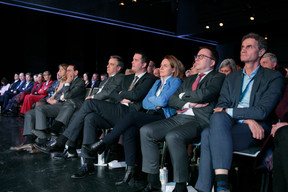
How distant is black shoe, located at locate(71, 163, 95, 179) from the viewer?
2580 mm

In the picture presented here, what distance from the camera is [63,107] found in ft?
12.0

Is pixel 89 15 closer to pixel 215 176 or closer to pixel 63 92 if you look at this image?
pixel 63 92

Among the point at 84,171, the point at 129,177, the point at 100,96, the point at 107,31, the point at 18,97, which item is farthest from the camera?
the point at 107,31

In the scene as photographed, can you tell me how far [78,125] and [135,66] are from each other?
3.08 feet

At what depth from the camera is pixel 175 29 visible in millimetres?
11562

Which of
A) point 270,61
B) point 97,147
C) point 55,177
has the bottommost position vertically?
point 55,177

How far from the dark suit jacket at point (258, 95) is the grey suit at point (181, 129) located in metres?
0.13

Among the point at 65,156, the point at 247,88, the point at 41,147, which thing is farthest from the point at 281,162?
the point at 41,147

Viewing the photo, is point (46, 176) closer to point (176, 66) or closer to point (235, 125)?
point (176, 66)

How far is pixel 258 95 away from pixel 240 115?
220mm

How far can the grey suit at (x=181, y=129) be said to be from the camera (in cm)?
203

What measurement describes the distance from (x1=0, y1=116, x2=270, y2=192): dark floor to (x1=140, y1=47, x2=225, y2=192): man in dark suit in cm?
34

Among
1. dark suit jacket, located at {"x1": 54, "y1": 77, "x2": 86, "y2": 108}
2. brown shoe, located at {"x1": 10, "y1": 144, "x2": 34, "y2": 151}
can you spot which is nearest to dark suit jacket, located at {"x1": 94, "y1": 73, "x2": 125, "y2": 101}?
dark suit jacket, located at {"x1": 54, "y1": 77, "x2": 86, "y2": 108}

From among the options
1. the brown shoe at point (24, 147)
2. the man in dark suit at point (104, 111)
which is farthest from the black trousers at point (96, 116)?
the brown shoe at point (24, 147)
